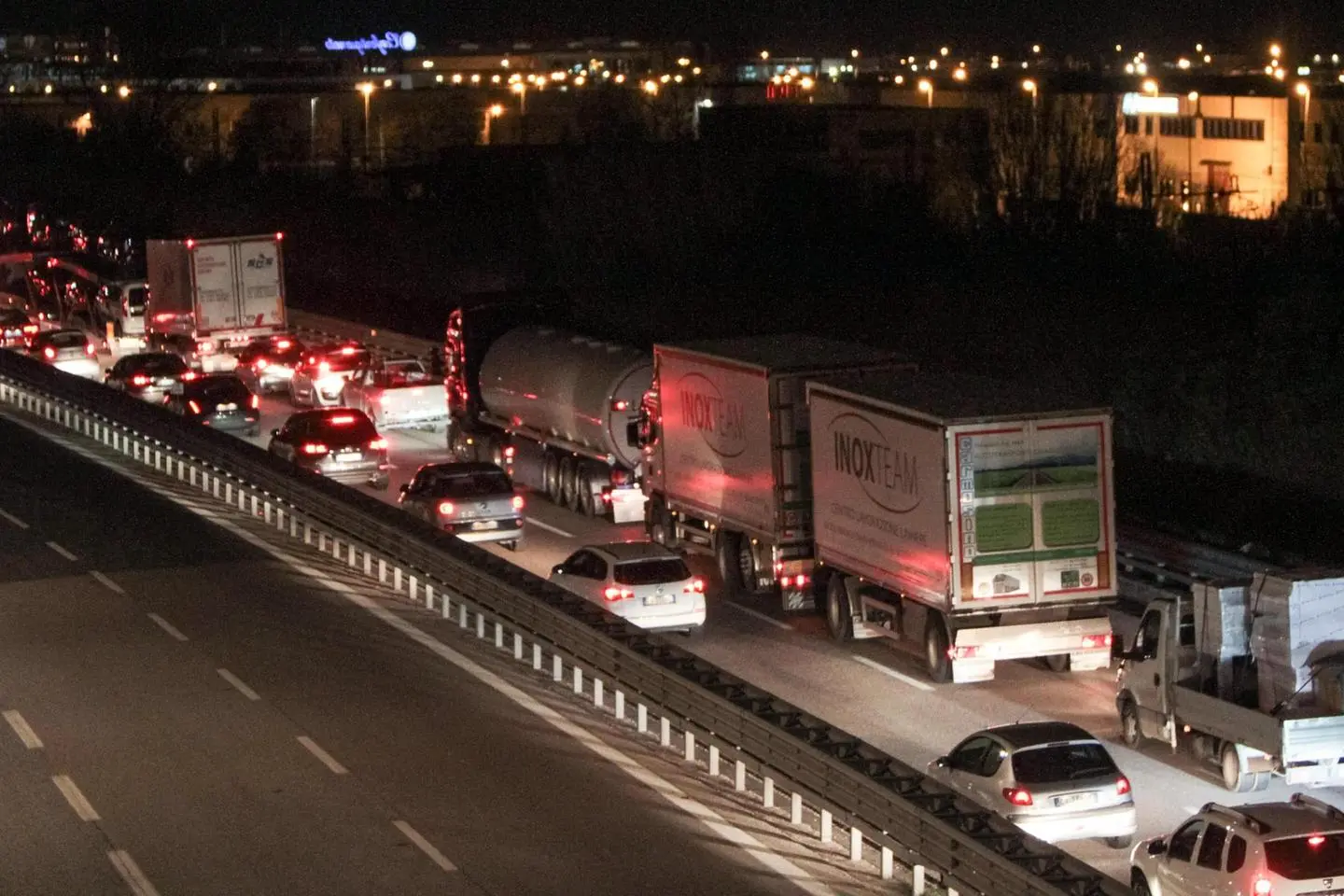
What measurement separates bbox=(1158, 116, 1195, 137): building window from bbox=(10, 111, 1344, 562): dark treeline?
57.2 feet

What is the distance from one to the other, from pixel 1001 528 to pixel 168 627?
974cm

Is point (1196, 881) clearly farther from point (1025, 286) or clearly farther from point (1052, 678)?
point (1025, 286)

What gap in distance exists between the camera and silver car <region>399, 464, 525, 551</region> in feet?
102

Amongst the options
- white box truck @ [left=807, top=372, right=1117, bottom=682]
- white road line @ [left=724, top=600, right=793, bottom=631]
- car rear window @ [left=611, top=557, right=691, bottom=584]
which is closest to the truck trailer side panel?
white road line @ [left=724, top=600, right=793, bottom=631]

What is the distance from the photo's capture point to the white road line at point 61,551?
3001cm

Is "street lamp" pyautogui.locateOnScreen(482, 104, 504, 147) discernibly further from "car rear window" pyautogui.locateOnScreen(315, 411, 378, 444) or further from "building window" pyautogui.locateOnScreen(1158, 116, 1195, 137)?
"car rear window" pyautogui.locateOnScreen(315, 411, 378, 444)

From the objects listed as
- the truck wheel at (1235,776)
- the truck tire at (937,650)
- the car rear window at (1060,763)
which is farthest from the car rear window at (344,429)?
the car rear window at (1060,763)

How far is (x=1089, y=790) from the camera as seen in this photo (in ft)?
55.8

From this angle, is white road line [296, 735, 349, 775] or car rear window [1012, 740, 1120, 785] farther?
white road line [296, 735, 349, 775]

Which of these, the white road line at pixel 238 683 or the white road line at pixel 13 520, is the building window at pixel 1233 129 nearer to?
the white road line at pixel 13 520

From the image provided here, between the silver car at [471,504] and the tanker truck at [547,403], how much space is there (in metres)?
2.26

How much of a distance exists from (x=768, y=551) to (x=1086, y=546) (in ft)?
17.2

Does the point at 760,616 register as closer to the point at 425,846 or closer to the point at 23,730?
the point at 23,730

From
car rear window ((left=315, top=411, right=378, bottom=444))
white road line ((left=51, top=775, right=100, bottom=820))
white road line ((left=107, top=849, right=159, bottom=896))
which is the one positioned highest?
car rear window ((left=315, top=411, right=378, bottom=444))
